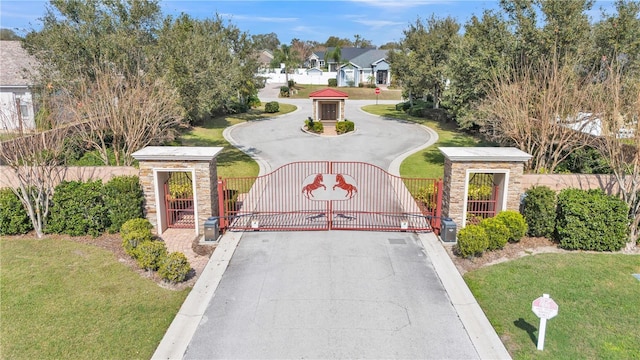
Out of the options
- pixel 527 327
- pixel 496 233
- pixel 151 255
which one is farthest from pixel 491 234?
pixel 151 255

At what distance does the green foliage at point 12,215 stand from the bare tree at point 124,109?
491cm

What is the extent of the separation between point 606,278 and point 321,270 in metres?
7.25

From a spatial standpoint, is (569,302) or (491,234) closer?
(569,302)

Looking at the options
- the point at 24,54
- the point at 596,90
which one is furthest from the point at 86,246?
the point at 24,54

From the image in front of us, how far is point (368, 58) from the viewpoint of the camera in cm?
8338

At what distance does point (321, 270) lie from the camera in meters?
12.0

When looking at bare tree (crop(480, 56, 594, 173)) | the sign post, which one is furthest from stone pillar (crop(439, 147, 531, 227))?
the sign post

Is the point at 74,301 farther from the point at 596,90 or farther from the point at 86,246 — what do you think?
the point at 596,90

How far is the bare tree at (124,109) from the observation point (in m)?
18.5

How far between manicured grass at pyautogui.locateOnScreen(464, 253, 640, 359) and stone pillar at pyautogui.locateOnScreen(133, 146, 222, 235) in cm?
801

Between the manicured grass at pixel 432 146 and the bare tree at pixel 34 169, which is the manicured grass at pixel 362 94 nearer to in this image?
the manicured grass at pixel 432 146

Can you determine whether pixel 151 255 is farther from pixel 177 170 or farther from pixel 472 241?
pixel 472 241

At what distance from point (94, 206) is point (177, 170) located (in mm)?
2924

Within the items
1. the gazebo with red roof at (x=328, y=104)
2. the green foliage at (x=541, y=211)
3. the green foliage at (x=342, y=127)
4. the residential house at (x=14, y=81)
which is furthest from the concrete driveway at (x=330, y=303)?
the residential house at (x=14, y=81)
